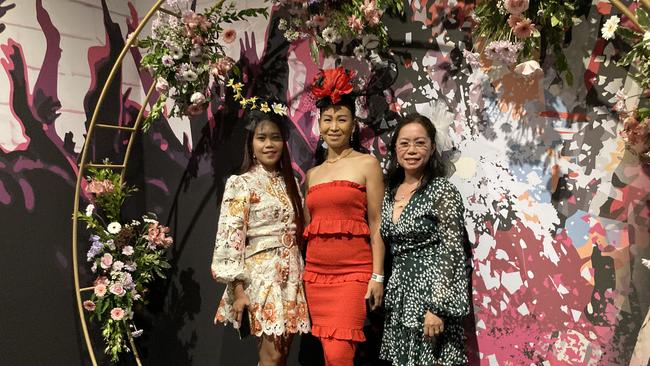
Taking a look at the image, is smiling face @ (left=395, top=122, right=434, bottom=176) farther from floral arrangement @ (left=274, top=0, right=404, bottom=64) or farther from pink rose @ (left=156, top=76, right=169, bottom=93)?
pink rose @ (left=156, top=76, right=169, bottom=93)

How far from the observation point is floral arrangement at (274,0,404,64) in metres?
2.71

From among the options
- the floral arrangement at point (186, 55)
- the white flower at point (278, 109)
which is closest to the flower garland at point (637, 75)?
the white flower at point (278, 109)

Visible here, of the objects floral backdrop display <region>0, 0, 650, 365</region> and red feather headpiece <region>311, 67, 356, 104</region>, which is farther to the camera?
red feather headpiece <region>311, 67, 356, 104</region>

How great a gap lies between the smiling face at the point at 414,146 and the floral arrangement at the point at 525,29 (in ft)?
1.36

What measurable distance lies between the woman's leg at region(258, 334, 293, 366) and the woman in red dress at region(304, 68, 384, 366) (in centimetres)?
18

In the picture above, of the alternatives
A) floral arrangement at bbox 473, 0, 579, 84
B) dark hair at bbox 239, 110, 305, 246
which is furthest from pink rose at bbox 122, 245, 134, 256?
floral arrangement at bbox 473, 0, 579, 84

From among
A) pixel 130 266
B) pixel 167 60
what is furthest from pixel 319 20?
pixel 130 266

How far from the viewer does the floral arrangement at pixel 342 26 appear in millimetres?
2715

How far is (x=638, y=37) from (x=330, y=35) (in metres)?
1.29

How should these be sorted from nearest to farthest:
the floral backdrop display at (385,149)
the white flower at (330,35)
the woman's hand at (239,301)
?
1. the floral backdrop display at (385,149)
2. the woman's hand at (239,301)
3. the white flower at (330,35)

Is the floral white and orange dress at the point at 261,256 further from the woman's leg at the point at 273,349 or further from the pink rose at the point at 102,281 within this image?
the pink rose at the point at 102,281

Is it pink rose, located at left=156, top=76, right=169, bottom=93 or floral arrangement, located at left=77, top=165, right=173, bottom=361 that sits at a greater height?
pink rose, located at left=156, top=76, right=169, bottom=93

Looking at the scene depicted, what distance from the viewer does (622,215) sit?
7.95ft

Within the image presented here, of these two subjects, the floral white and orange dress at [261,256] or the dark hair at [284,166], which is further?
the dark hair at [284,166]
